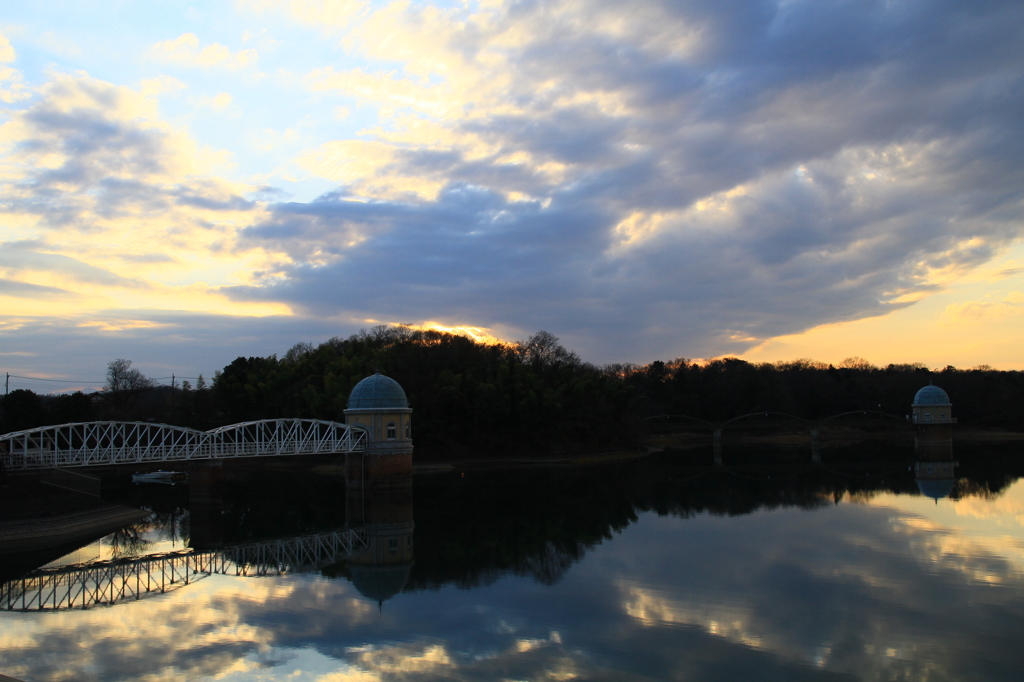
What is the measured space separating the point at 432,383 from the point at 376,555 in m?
39.4

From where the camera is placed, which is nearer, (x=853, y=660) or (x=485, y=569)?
(x=853, y=660)

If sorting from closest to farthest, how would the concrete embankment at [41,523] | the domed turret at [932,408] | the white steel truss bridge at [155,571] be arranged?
the white steel truss bridge at [155,571]
the concrete embankment at [41,523]
the domed turret at [932,408]

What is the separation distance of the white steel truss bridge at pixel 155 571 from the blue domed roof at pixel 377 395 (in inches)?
428

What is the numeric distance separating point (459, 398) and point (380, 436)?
24.6 m

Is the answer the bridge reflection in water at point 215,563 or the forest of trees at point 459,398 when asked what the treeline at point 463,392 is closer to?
the forest of trees at point 459,398

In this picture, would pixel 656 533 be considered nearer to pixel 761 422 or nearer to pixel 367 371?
pixel 367 371

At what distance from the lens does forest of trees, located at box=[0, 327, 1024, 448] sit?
215ft

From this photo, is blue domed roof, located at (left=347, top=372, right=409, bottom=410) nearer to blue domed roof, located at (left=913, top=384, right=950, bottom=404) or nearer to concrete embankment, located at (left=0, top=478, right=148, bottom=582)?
concrete embankment, located at (left=0, top=478, right=148, bottom=582)

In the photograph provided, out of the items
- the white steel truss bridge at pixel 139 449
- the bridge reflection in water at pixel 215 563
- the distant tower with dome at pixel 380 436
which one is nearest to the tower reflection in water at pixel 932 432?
the distant tower with dome at pixel 380 436

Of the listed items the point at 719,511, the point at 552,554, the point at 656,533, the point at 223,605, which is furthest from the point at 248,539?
the point at 719,511

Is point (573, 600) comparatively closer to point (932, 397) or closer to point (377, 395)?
point (377, 395)

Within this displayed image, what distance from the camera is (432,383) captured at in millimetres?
67250

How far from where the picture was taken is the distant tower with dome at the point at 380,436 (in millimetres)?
40219

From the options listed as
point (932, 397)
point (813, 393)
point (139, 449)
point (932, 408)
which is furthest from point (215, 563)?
point (813, 393)
